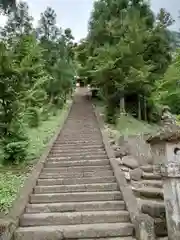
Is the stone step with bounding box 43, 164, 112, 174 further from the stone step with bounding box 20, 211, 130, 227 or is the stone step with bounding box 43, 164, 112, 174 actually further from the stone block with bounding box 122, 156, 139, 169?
the stone step with bounding box 20, 211, 130, 227

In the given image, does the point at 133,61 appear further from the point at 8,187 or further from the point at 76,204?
the point at 76,204

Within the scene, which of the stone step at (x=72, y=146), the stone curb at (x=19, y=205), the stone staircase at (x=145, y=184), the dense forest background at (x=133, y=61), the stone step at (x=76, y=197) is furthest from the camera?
the dense forest background at (x=133, y=61)

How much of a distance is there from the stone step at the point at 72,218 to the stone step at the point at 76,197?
0.80 meters

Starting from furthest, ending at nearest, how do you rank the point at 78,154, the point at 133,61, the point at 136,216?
1. the point at 133,61
2. the point at 78,154
3. the point at 136,216

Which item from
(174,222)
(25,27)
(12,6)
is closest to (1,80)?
(12,6)

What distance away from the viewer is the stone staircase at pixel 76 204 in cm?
600

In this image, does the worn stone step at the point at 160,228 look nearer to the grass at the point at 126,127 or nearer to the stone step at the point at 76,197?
the stone step at the point at 76,197

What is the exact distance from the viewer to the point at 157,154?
559cm

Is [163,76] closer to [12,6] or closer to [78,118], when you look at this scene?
[78,118]

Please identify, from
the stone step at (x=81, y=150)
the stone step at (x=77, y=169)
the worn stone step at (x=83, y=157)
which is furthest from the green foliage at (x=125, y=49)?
the stone step at (x=77, y=169)

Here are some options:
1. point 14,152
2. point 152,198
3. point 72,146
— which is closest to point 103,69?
point 72,146

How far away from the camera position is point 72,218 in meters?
6.49

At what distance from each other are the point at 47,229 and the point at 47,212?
84 centimetres

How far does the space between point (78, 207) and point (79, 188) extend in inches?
38.3
